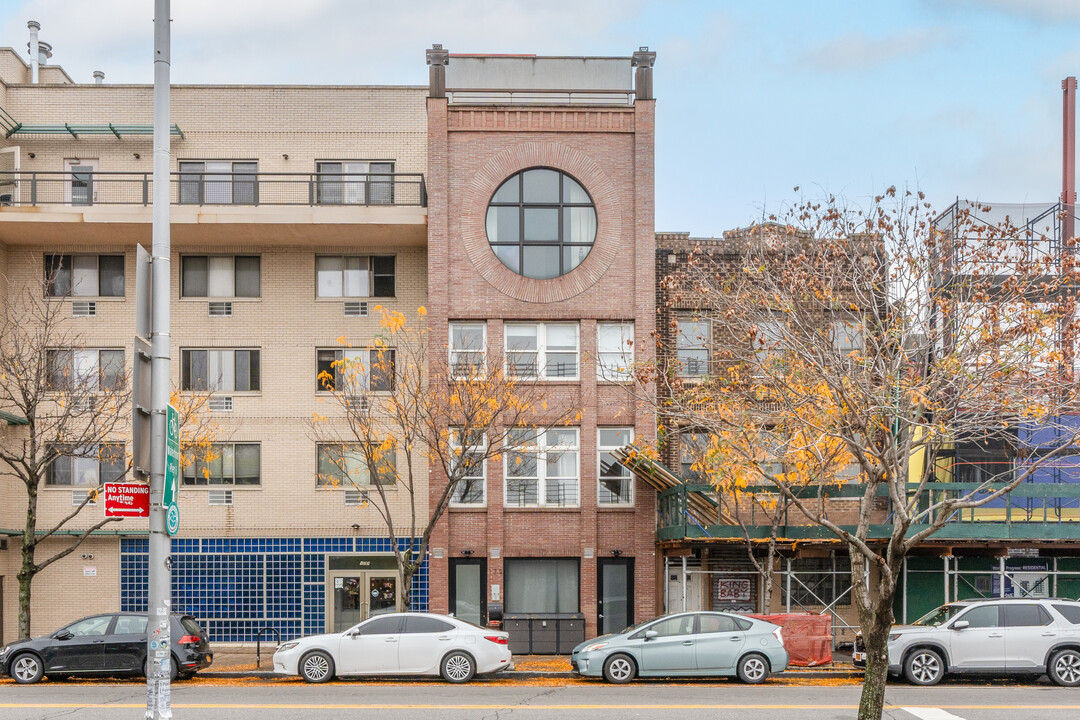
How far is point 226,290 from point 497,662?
1315 cm

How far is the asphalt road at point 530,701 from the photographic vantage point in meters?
16.0

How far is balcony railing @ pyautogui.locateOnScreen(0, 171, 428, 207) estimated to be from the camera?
28.0m

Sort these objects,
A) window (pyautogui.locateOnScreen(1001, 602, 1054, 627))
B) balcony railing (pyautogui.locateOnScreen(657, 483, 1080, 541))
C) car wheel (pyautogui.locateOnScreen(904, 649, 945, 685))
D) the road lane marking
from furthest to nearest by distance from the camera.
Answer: balcony railing (pyautogui.locateOnScreen(657, 483, 1080, 541)) < window (pyautogui.locateOnScreen(1001, 602, 1054, 627)) < car wheel (pyautogui.locateOnScreen(904, 649, 945, 685)) < the road lane marking

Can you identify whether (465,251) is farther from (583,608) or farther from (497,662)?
(497,662)

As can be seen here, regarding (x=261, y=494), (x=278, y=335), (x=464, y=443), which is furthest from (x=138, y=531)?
(x=464, y=443)

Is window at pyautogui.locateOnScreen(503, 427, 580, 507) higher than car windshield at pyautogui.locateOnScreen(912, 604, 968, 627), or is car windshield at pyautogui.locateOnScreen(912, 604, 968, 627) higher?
window at pyautogui.locateOnScreen(503, 427, 580, 507)

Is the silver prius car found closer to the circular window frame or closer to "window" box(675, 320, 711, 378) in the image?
"window" box(675, 320, 711, 378)

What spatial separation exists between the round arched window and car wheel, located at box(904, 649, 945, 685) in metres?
12.1

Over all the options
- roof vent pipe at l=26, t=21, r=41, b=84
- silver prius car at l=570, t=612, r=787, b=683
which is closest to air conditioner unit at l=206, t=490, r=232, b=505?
silver prius car at l=570, t=612, r=787, b=683

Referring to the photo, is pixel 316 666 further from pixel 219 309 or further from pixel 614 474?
pixel 219 309

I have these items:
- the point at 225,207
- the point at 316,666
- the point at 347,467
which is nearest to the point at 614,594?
the point at 347,467

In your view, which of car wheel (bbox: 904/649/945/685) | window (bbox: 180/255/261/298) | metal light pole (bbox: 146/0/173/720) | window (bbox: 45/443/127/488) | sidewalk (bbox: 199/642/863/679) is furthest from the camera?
window (bbox: 180/255/261/298)

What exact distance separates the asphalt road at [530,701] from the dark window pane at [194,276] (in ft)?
36.3

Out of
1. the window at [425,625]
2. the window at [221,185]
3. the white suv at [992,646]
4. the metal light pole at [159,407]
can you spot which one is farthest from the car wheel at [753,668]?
the window at [221,185]
